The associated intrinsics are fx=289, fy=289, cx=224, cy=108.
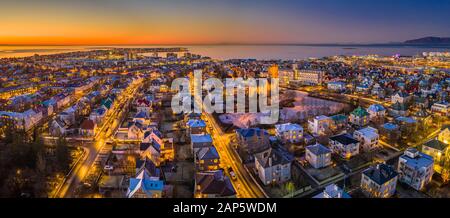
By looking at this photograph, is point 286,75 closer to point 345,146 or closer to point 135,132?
point 345,146

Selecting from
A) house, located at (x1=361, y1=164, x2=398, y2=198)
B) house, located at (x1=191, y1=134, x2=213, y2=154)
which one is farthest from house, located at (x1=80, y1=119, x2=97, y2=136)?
house, located at (x1=361, y1=164, x2=398, y2=198)

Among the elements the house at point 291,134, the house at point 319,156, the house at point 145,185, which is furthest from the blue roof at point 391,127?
the house at point 145,185

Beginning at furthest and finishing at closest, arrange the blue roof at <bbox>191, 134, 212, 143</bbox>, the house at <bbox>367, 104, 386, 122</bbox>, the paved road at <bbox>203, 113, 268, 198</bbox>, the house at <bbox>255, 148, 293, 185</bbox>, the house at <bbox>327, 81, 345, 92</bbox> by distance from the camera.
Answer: the house at <bbox>327, 81, 345, 92</bbox> < the house at <bbox>367, 104, 386, 122</bbox> < the blue roof at <bbox>191, 134, 212, 143</bbox> < the house at <bbox>255, 148, 293, 185</bbox> < the paved road at <bbox>203, 113, 268, 198</bbox>

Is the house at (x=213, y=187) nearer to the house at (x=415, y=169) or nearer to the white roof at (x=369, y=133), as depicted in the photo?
the house at (x=415, y=169)

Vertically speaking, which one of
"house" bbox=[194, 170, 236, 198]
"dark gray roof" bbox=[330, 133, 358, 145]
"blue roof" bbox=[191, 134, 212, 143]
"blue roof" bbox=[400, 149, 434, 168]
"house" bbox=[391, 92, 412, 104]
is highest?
"house" bbox=[391, 92, 412, 104]

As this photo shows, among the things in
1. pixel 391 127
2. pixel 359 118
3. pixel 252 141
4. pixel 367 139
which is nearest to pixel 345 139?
pixel 367 139

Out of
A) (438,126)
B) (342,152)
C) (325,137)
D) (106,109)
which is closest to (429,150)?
(342,152)

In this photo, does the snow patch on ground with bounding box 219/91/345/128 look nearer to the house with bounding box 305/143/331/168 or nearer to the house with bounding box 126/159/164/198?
the house with bounding box 305/143/331/168
